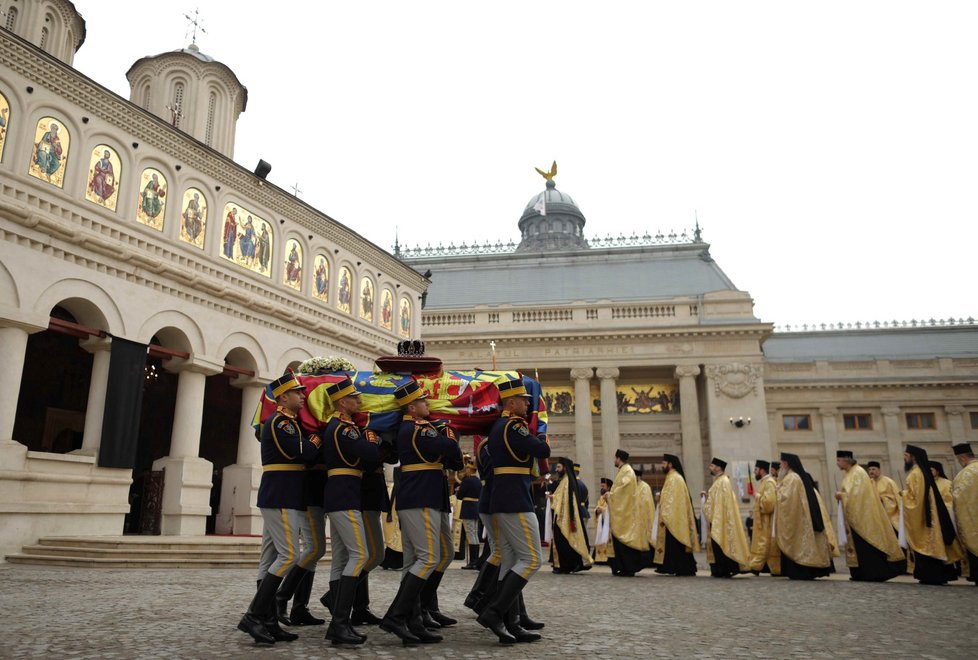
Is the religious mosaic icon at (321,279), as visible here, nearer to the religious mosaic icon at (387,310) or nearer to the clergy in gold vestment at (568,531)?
the religious mosaic icon at (387,310)

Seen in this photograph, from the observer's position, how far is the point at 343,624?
19.6 ft

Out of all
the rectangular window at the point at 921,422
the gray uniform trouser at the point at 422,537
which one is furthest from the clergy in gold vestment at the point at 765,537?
the rectangular window at the point at 921,422

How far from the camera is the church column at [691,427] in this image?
33.7 m

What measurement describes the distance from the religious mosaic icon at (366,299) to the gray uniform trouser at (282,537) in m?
18.3

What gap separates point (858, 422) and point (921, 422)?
3.10 m

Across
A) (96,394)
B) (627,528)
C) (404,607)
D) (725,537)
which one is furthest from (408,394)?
(96,394)

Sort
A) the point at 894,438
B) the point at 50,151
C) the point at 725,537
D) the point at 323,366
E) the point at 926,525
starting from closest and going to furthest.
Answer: the point at 323,366 < the point at 926,525 < the point at 725,537 < the point at 50,151 < the point at 894,438

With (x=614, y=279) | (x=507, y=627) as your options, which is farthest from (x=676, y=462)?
(x=614, y=279)

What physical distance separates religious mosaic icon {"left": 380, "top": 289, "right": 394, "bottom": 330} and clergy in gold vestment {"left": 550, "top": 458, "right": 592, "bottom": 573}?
490 inches

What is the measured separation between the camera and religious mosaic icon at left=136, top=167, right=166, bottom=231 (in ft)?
57.2

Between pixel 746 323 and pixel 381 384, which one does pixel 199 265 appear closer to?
pixel 381 384

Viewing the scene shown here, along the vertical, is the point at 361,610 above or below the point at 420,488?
below

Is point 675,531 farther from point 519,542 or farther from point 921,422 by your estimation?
point 921,422

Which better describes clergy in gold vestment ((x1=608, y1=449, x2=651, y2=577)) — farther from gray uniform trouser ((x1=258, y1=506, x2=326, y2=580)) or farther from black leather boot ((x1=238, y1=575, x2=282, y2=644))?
black leather boot ((x1=238, y1=575, x2=282, y2=644))
